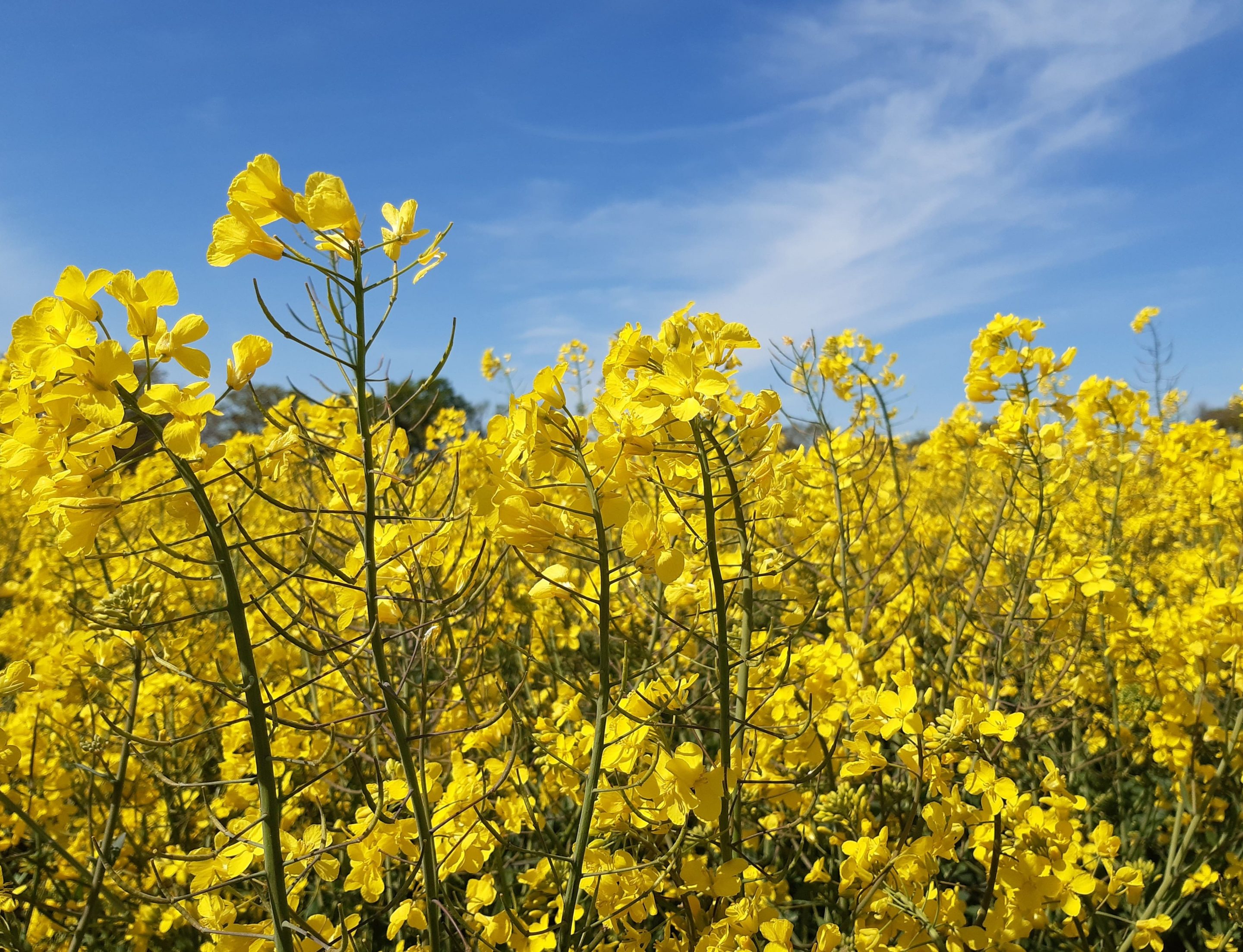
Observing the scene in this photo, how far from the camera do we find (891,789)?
7.55 feet

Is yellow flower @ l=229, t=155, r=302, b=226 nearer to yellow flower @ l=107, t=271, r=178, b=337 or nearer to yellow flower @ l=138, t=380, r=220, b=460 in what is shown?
yellow flower @ l=107, t=271, r=178, b=337

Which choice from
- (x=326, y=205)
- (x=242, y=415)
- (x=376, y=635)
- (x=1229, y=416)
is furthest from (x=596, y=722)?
(x=1229, y=416)

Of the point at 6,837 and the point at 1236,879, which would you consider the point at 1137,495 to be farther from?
the point at 6,837

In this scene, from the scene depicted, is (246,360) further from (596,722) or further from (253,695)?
(596,722)

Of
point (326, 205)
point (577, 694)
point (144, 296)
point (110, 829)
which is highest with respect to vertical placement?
point (326, 205)

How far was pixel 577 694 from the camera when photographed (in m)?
2.16

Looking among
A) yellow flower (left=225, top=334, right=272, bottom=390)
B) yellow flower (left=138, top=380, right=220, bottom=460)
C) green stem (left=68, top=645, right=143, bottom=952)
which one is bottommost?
Answer: green stem (left=68, top=645, right=143, bottom=952)

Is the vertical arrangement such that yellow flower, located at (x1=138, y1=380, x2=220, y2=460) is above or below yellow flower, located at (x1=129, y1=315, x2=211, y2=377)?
below

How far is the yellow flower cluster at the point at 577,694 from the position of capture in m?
1.14

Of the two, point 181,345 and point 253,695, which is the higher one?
point 181,345

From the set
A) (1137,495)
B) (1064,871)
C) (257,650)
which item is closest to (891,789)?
(1064,871)

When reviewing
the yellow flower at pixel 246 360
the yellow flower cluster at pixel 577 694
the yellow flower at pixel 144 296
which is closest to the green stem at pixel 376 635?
the yellow flower cluster at pixel 577 694

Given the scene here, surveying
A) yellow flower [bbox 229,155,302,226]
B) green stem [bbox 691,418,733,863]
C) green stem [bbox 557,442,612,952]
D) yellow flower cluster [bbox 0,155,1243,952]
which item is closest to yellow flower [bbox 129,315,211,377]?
yellow flower cluster [bbox 0,155,1243,952]

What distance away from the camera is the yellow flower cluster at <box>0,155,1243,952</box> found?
3.73 ft
